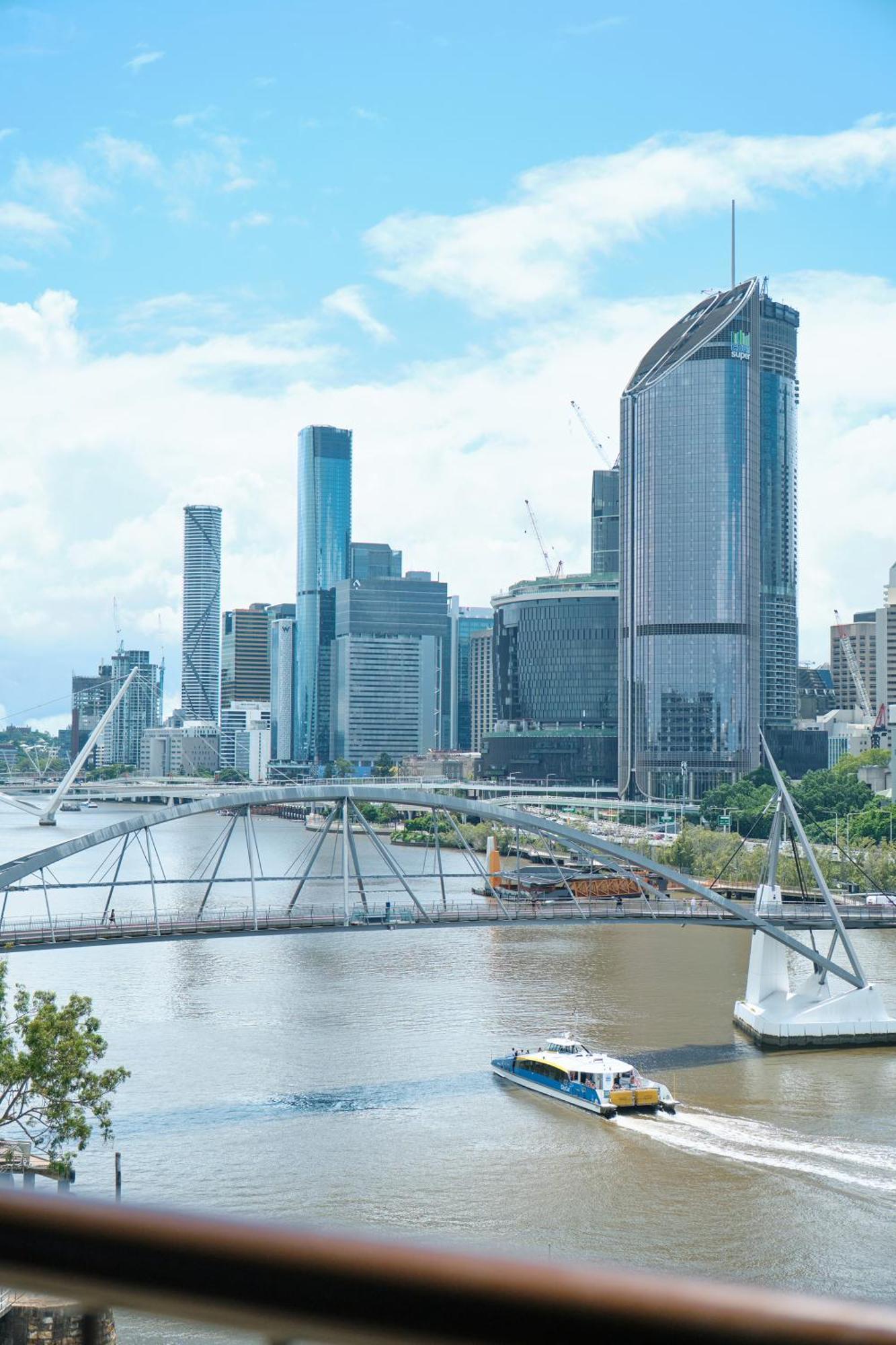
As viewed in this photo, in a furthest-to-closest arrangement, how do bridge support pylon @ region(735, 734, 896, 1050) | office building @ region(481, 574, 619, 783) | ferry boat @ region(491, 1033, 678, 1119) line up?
office building @ region(481, 574, 619, 783)
bridge support pylon @ region(735, 734, 896, 1050)
ferry boat @ region(491, 1033, 678, 1119)

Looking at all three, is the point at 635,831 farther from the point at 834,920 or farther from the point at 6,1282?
the point at 6,1282

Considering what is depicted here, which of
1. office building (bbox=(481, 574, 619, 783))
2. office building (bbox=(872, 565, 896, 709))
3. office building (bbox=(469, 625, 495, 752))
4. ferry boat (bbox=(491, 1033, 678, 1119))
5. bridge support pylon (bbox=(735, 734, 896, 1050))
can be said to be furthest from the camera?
office building (bbox=(469, 625, 495, 752))

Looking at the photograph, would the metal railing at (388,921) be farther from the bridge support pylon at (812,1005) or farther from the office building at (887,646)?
the office building at (887,646)

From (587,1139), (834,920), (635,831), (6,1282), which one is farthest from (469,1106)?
(635,831)

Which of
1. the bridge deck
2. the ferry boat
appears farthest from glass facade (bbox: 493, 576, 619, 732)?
the ferry boat

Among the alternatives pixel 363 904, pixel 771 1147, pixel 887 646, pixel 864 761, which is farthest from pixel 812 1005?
pixel 887 646

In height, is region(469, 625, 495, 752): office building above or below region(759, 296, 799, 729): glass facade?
below

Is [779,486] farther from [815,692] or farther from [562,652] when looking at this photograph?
[815,692]

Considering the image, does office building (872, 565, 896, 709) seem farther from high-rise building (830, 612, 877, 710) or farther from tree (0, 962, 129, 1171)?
tree (0, 962, 129, 1171)
